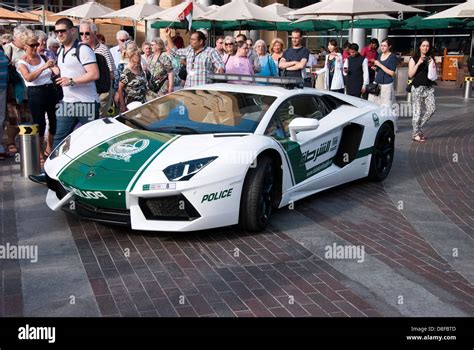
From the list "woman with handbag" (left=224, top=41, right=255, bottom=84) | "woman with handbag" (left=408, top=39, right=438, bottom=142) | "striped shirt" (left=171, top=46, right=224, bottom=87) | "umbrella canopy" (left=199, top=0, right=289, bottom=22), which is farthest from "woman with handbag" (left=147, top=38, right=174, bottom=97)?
"umbrella canopy" (left=199, top=0, right=289, bottom=22)

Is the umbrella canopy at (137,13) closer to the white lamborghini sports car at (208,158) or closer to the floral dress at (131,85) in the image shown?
the floral dress at (131,85)

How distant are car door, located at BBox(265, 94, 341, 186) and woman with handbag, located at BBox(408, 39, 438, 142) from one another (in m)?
4.41

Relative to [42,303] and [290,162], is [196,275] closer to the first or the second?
[42,303]

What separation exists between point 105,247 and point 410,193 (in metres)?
3.95

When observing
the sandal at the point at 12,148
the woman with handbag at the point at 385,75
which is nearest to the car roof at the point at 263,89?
the sandal at the point at 12,148

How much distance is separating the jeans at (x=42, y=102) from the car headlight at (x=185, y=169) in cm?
370

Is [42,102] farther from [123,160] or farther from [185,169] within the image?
[185,169]

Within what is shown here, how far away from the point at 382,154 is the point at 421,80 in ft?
12.0

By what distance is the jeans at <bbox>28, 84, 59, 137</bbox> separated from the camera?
8227 mm

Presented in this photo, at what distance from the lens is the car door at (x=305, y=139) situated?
245 inches

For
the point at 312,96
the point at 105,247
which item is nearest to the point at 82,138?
the point at 105,247

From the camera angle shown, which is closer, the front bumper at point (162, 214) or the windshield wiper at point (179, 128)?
the front bumper at point (162, 214)

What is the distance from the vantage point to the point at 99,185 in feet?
17.2
